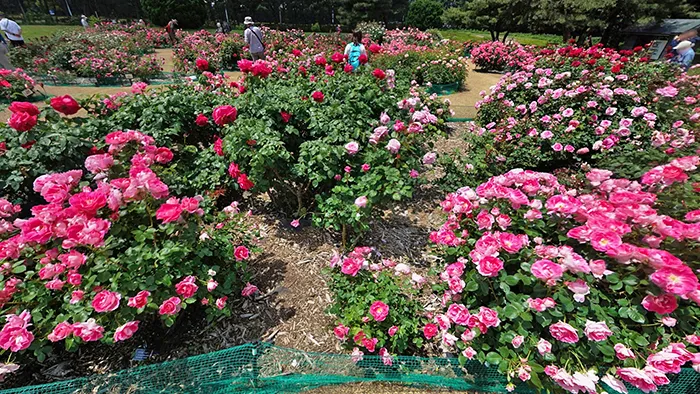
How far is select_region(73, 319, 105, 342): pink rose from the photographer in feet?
4.92

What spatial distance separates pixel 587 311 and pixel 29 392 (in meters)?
3.15

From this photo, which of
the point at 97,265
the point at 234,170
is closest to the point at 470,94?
the point at 234,170

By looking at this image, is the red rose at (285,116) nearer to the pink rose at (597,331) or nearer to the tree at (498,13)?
the pink rose at (597,331)

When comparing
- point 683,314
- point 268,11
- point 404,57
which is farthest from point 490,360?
point 268,11

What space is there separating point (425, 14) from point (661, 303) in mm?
36121

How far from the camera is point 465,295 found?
6.53 ft

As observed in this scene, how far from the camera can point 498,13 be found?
19094mm

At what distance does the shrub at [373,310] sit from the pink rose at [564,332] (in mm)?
785

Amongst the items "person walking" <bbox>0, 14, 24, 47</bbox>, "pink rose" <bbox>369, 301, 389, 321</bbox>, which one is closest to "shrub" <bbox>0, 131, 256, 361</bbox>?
"pink rose" <bbox>369, 301, 389, 321</bbox>

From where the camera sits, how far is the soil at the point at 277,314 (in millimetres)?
2119

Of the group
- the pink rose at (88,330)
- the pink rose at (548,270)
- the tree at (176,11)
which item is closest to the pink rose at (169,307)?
the pink rose at (88,330)

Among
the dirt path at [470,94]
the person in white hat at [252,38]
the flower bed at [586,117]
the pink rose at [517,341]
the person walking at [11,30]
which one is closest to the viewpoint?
the pink rose at [517,341]

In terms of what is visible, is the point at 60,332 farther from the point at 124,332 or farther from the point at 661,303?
the point at 661,303

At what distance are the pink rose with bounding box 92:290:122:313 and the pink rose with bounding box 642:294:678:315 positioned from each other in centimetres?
273
